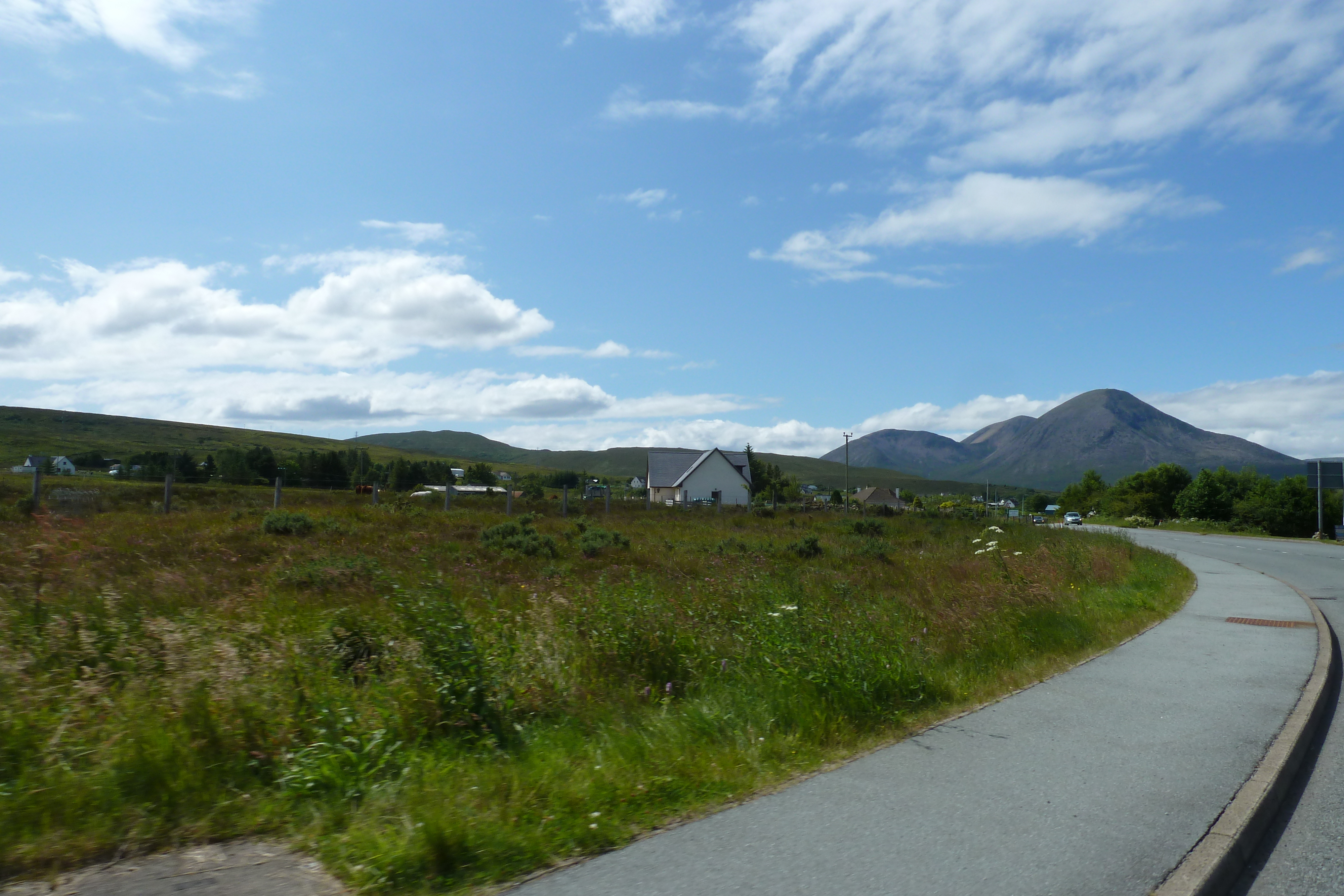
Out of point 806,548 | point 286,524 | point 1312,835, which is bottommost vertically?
point 1312,835

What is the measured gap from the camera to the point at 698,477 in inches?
3036

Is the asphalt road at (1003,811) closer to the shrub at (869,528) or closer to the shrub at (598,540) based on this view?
the shrub at (598,540)

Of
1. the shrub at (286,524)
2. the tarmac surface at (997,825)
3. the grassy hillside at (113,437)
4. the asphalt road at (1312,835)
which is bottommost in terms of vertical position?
the asphalt road at (1312,835)

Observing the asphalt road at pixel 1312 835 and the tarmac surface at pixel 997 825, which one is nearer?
the tarmac surface at pixel 997 825

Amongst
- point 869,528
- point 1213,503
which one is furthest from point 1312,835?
point 1213,503

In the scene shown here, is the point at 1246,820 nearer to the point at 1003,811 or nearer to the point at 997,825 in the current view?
the point at 1003,811

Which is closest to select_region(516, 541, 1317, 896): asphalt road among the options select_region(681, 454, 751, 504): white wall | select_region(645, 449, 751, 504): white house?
select_region(645, 449, 751, 504): white house

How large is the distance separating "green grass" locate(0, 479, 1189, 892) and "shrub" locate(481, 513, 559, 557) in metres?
5.80

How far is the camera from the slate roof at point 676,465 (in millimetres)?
78750

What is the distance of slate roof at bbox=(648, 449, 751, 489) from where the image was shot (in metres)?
78.8

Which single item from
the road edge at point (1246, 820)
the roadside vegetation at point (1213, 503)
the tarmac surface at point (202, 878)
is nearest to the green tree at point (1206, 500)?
the roadside vegetation at point (1213, 503)

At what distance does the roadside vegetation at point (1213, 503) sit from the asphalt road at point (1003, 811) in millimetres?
59876

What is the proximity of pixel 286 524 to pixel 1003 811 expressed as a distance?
15972 mm

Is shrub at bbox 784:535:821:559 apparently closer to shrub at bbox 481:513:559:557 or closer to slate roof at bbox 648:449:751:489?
shrub at bbox 481:513:559:557
